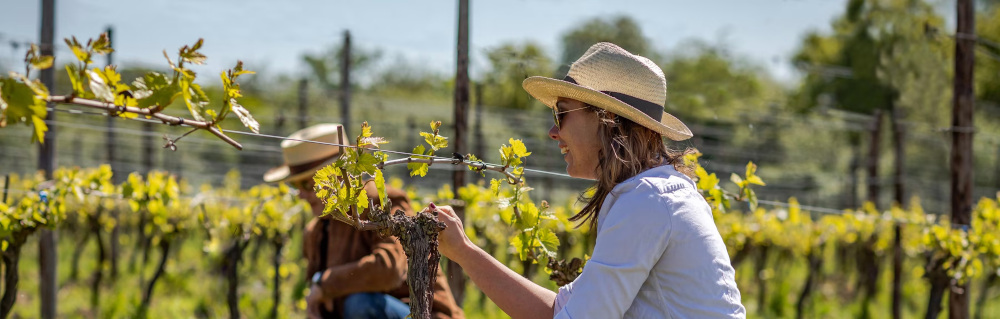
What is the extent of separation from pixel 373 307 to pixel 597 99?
1390 millimetres

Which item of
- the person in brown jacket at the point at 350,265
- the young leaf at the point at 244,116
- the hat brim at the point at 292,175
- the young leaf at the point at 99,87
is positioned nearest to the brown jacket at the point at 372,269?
the person in brown jacket at the point at 350,265

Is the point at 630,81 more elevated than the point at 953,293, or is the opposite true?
the point at 630,81

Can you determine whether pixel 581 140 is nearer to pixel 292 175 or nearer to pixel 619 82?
pixel 619 82

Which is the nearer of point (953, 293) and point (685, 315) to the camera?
point (685, 315)

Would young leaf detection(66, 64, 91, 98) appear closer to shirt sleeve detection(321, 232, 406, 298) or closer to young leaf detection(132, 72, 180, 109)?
young leaf detection(132, 72, 180, 109)

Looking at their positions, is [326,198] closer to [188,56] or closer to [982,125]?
[188,56]

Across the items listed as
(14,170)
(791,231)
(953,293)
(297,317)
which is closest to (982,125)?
(791,231)

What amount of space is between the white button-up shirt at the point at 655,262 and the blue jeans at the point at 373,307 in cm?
128

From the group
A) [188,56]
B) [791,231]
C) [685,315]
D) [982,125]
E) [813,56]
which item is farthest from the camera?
[813,56]

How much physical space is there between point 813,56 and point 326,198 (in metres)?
29.5

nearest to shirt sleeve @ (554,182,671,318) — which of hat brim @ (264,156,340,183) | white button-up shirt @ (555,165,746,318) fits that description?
white button-up shirt @ (555,165,746,318)

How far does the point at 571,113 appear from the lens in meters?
1.99

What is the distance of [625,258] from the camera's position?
1744 millimetres

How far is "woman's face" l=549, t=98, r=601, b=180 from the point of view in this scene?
6.38 ft
